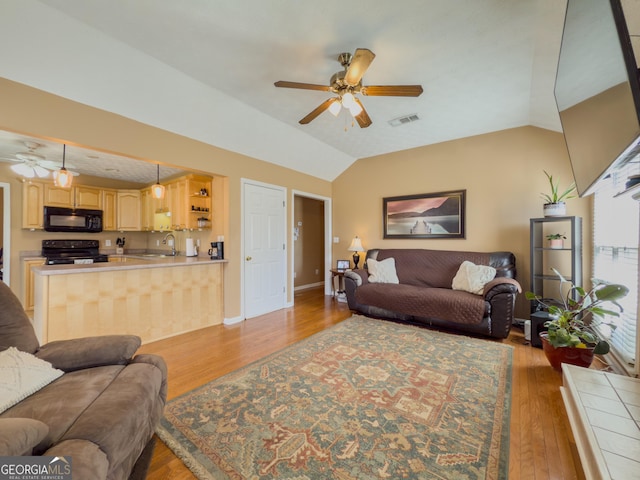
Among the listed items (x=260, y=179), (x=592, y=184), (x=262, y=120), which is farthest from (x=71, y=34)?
(x=592, y=184)

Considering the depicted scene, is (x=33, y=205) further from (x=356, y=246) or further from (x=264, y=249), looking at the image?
(x=356, y=246)

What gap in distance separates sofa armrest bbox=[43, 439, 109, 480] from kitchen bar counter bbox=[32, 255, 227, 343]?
84.3 inches

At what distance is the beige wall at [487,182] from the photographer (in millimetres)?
3426

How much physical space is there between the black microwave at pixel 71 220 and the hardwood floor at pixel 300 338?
316 centimetres

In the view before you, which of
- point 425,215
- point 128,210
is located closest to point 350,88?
point 425,215

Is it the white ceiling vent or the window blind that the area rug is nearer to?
the window blind

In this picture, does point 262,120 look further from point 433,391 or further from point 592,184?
point 433,391

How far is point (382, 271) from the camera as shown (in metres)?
A: 4.09

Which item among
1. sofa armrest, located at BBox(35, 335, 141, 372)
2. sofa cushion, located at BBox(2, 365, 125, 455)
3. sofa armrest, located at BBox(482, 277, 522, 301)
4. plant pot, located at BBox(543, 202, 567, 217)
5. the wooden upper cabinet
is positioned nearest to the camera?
sofa cushion, located at BBox(2, 365, 125, 455)

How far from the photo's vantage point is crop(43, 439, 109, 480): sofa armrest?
832mm

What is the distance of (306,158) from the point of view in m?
4.42

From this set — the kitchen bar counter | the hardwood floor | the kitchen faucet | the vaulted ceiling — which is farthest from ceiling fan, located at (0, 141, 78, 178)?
the hardwood floor

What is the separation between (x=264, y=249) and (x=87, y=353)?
8.90 ft

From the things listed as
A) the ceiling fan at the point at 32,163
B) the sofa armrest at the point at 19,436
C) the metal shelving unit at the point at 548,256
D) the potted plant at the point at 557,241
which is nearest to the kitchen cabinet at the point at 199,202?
the ceiling fan at the point at 32,163
